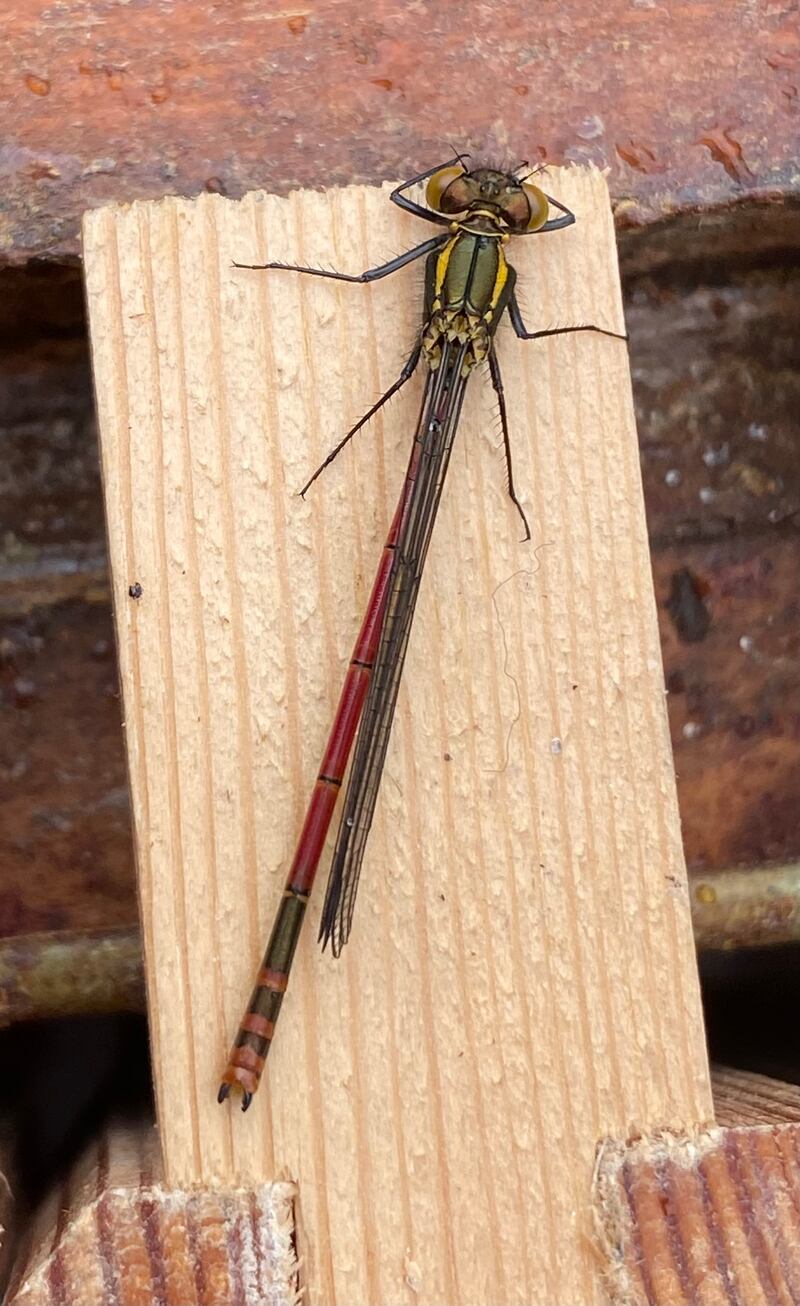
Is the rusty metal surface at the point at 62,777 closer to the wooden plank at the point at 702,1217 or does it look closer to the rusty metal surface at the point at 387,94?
the rusty metal surface at the point at 387,94

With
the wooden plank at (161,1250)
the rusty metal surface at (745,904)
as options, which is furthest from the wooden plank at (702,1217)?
the rusty metal surface at (745,904)

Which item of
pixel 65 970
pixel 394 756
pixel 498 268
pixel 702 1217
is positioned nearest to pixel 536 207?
pixel 498 268

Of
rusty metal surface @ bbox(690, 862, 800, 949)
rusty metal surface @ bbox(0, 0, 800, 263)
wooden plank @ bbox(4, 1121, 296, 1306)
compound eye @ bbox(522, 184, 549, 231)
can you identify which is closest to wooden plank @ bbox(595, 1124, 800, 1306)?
wooden plank @ bbox(4, 1121, 296, 1306)

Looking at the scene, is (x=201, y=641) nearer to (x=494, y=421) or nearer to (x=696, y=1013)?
(x=494, y=421)

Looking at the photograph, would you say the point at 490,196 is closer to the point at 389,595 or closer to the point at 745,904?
the point at 389,595

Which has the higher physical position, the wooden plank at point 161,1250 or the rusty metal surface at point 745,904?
the rusty metal surface at point 745,904

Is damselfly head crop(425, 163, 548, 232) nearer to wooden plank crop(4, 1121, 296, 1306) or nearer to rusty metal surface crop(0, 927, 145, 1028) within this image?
wooden plank crop(4, 1121, 296, 1306)

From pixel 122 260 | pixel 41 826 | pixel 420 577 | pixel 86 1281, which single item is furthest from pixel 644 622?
pixel 41 826
